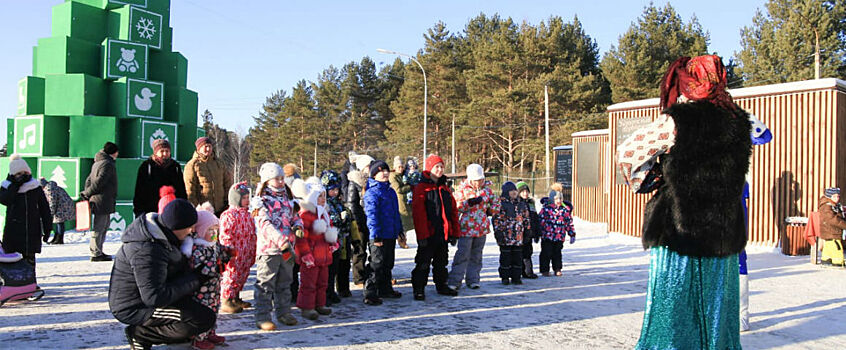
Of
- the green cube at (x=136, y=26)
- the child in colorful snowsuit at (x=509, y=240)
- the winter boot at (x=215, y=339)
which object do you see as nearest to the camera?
the winter boot at (x=215, y=339)

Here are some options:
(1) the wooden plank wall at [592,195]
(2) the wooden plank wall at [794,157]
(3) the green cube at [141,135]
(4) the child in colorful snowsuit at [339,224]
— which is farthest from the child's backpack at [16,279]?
(1) the wooden plank wall at [592,195]

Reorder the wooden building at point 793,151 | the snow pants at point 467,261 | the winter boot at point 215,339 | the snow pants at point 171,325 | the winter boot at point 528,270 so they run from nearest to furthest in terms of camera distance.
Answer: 1. the snow pants at point 171,325
2. the winter boot at point 215,339
3. the snow pants at point 467,261
4. the winter boot at point 528,270
5. the wooden building at point 793,151

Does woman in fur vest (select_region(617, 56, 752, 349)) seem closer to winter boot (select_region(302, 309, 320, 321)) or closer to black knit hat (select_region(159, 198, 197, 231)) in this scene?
black knit hat (select_region(159, 198, 197, 231))

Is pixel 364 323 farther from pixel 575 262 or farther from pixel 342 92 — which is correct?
pixel 342 92

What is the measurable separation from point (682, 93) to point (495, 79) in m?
35.2

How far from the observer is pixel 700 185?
11.8 ft

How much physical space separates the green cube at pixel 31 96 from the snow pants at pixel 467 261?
11128 mm

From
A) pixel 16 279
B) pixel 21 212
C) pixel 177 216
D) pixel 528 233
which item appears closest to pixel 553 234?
pixel 528 233

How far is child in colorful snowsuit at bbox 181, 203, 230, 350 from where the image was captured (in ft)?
14.9

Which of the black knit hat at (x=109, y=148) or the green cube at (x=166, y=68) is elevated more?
the green cube at (x=166, y=68)

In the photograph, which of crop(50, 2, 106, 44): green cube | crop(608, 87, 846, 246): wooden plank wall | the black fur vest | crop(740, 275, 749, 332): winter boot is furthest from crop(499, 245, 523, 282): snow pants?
crop(50, 2, 106, 44): green cube

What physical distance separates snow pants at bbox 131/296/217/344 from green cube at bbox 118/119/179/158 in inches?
404

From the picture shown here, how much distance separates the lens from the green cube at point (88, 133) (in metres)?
13.2

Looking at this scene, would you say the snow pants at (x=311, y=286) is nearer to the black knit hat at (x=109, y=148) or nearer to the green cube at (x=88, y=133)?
the black knit hat at (x=109, y=148)
